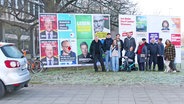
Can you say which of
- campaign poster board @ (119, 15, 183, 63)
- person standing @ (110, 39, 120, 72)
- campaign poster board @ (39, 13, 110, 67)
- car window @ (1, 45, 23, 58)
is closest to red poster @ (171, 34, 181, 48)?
campaign poster board @ (119, 15, 183, 63)

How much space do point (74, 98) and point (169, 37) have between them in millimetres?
9360

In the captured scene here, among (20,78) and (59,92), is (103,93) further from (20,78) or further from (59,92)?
(20,78)

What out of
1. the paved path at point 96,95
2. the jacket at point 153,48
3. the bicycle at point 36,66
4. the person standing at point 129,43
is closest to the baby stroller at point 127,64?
the person standing at point 129,43

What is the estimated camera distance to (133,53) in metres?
16.4

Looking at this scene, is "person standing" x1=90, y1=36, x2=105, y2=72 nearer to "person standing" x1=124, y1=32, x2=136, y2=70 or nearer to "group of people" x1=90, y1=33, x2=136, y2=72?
"group of people" x1=90, y1=33, x2=136, y2=72

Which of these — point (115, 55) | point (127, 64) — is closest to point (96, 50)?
point (115, 55)

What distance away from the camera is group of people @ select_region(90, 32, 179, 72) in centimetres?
1576

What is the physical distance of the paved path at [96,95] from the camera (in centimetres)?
914

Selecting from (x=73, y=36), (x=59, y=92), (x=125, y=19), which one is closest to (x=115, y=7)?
(x=125, y=19)

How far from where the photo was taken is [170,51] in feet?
51.3

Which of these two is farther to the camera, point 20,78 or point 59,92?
point 59,92

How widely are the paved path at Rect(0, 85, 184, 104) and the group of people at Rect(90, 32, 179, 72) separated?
430 cm

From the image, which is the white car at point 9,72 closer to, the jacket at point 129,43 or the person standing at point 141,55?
the jacket at point 129,43

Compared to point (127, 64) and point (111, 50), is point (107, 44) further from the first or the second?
point (127, 64)
